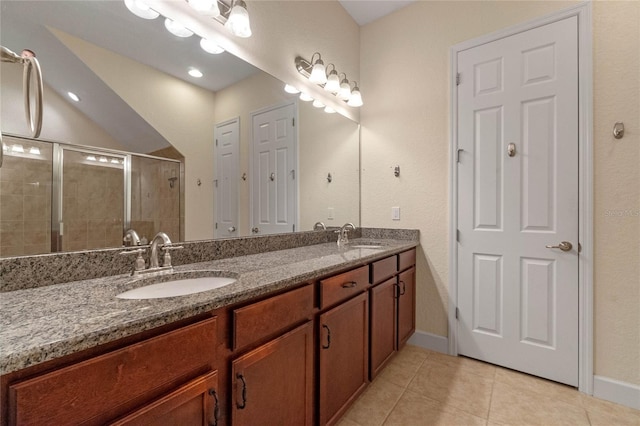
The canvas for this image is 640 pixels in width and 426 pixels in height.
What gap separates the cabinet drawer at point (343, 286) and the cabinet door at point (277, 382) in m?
0.14

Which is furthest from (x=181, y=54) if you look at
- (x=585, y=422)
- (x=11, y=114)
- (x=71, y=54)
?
(x=585, y=422)

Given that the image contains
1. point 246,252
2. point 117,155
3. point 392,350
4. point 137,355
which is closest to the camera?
point 137,355

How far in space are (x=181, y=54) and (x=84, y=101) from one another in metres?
0.51

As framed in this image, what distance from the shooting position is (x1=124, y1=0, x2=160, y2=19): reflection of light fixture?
3.79ft

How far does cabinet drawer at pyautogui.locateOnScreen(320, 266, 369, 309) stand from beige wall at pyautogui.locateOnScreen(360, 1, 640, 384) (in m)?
1.00

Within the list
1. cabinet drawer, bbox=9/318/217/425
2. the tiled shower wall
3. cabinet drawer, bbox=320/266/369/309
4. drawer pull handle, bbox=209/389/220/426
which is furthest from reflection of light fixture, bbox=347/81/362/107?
drawer pull handle, bbox=209/389/220/426

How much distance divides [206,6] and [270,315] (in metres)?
1.38

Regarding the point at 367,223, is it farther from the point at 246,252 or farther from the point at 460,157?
the point at 246,252

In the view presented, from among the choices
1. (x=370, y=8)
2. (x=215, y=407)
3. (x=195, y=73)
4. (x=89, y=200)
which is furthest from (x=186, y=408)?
(x=370, y=8)

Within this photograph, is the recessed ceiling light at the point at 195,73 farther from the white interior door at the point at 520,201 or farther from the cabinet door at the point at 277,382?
the white interior door at the point at 520,201

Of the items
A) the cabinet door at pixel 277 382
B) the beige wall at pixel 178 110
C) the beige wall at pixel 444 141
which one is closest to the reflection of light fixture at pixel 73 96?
the beige wall at pixel 178 110

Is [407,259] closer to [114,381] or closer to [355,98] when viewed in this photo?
[355,98]

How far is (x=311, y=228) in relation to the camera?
221cm

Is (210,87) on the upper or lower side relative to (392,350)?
upper
